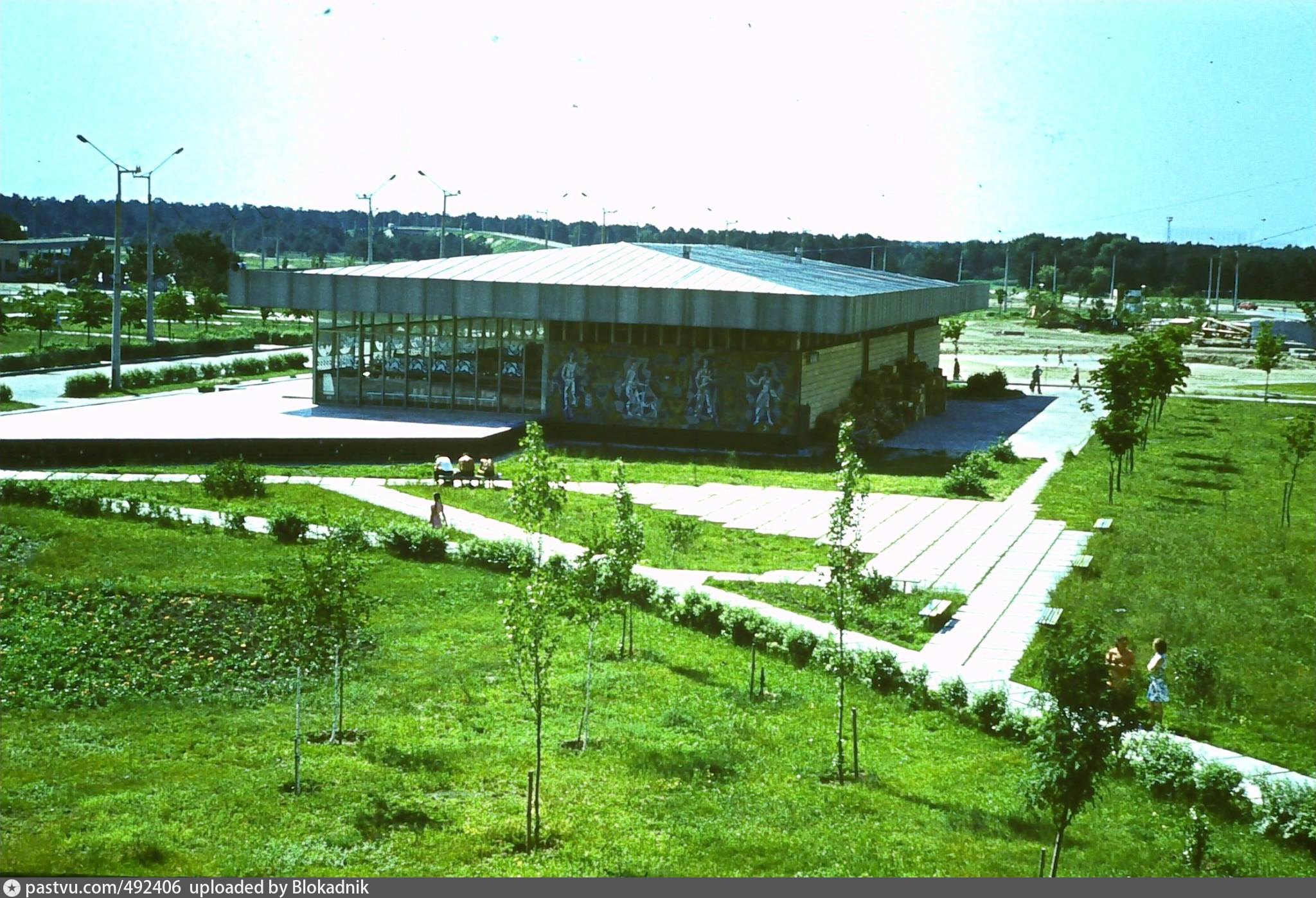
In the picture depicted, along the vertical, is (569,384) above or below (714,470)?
above

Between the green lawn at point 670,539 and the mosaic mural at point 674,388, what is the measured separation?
11874 millimetres

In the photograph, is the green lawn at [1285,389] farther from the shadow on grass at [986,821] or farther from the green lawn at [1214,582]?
the shadow on grass at [986,821]

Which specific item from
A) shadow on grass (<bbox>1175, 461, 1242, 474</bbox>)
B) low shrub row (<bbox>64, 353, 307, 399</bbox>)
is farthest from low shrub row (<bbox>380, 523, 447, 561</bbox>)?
low shrub row (<bbox>64, 353, 307, 399</bbox>)

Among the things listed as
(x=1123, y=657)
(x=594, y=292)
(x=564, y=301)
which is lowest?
(x=1123, y=657)

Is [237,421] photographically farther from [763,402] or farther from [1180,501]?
[1180,501]

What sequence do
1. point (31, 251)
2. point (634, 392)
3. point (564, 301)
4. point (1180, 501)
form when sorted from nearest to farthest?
1. point (1180, 501)
2. point (564, 301)
3. point (634, 392)
4. point (31, 251)

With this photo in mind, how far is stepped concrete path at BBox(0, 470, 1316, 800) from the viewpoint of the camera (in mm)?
22688

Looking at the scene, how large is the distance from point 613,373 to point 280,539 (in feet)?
67.5

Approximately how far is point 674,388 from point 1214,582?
23.3 m

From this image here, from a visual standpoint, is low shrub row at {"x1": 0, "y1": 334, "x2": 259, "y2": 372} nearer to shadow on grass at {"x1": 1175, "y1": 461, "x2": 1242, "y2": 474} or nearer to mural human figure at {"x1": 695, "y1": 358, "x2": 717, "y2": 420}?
mural human figure at {"x1": 695, "y1": 358, "x2": 717, "y2": 420}

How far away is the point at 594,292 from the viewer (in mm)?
47750

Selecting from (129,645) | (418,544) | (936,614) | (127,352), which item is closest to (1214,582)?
(936,614)

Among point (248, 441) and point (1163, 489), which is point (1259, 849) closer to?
point (1163, 489)

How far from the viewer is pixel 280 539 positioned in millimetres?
30359
